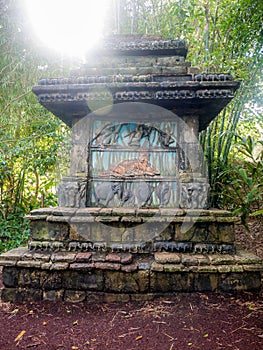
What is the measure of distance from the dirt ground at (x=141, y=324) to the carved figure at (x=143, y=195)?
4.26ft

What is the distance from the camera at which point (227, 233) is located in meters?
3.58

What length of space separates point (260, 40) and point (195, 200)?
355cm

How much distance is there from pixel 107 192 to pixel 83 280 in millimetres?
1242

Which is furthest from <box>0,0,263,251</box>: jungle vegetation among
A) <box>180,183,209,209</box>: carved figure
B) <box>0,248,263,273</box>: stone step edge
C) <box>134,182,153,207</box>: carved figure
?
<box>134,182,153,207</box>: carved figure

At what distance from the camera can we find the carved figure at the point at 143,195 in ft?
13.3

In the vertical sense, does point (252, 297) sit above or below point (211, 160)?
below

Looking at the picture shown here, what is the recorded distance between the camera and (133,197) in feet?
13.4

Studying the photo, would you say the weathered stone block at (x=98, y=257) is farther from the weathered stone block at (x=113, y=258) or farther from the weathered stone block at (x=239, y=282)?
the weathered stone block at (x=239, y=282)

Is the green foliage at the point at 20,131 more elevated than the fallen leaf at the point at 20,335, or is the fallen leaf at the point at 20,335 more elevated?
the green foliage at the point at 20,131

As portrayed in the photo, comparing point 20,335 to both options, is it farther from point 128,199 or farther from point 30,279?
point 128,199

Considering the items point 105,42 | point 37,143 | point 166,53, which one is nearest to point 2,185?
point 37,143

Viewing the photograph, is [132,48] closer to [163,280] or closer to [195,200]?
[195,200]

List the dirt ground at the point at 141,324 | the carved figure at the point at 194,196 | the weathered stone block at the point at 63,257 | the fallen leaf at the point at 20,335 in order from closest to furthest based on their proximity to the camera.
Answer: the dirt ground at the point at 141,324 → the fallen leaf at the point at 20,335 → the weathered stone block at the point at 63,257 → the carved figure at the point at 194,196

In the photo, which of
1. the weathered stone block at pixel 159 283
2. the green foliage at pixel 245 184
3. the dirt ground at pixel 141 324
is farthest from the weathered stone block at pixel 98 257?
the green foliage at pixel 245 184
